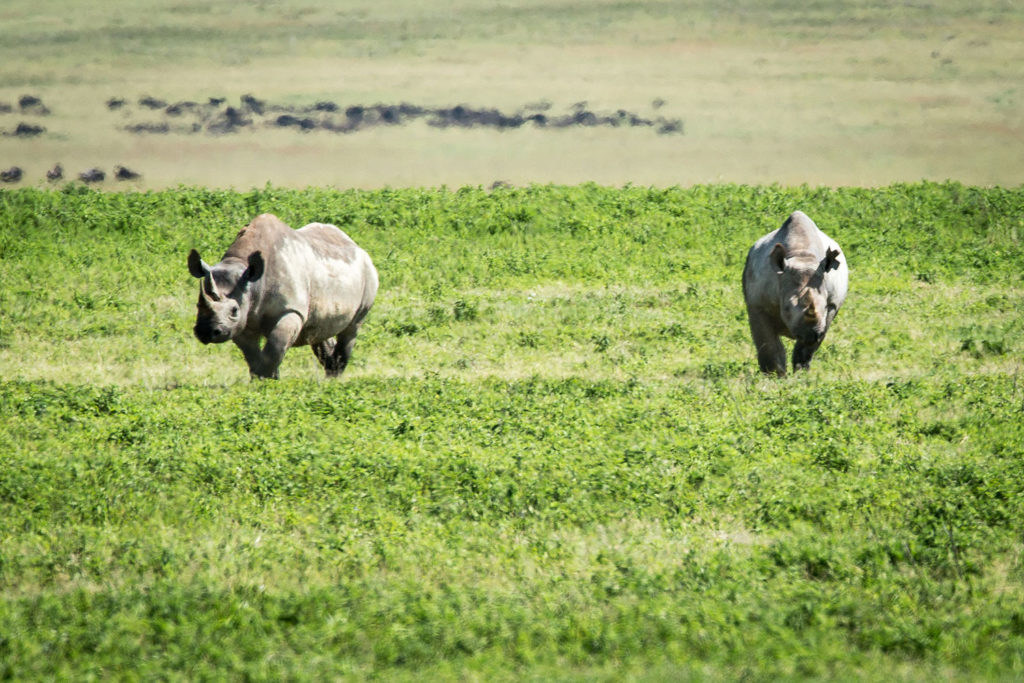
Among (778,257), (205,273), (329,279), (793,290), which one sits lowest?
(329,279)

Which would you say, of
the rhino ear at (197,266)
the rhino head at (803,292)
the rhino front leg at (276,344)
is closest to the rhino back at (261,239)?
the rhino ear at (197,266)

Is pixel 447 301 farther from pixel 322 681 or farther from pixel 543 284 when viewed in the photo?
pixel 322 681

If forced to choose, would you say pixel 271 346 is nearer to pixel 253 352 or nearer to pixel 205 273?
pixel 253 352

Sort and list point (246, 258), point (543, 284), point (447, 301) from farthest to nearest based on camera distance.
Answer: point (543, 284)
point (447, 301)
point (246, 258)

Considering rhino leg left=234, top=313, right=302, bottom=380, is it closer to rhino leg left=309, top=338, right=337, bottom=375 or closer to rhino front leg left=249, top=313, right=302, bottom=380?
rhino front leg left=249, top=313, right=302, bottom=380

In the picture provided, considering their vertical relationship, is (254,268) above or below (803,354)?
above

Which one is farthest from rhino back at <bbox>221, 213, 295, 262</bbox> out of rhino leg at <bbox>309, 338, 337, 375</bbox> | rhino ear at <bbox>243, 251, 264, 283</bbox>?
rhino leg at <bbox>309, 338, 337, 375</bbox>

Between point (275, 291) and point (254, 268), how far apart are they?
547mm

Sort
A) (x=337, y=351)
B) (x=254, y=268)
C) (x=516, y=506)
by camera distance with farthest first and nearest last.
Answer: (x=337, y=351)
(x=254, y=268)
(x=516, y=506)

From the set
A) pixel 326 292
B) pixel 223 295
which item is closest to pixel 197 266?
pixel 223 295

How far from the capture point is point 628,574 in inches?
328

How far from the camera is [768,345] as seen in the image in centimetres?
1738

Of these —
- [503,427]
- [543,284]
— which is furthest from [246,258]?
[543,284]

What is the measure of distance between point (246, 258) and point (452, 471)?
6097 mm
